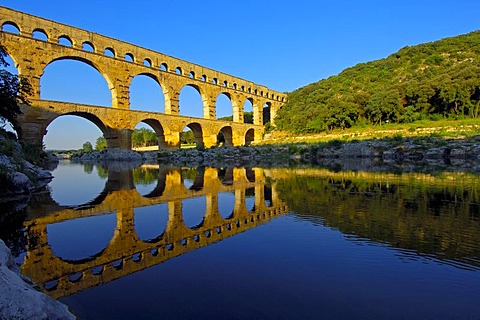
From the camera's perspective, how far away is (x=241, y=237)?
13.3 ft

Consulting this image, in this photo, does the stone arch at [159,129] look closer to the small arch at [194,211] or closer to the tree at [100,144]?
Result: the small arch at [194,211]

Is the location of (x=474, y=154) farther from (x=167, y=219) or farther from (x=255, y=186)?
(x=167, y=219)

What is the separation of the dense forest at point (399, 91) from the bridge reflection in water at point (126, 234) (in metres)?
29.0

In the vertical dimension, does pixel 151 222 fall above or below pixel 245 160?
below

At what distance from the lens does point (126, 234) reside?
425 centimetres

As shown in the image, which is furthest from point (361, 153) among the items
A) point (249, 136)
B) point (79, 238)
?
point (249, 136)

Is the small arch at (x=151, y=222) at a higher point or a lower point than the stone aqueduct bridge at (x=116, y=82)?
lower

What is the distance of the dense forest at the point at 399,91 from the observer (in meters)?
29.4

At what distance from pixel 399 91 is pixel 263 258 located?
35.6 m

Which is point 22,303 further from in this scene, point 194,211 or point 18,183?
point 18,183

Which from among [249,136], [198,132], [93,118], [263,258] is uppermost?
[93,118]

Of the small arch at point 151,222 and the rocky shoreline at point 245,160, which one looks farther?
the small arch at point 151,222

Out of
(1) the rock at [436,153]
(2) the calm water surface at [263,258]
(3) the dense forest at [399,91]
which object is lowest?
(2) the calm water surface at [263,258]

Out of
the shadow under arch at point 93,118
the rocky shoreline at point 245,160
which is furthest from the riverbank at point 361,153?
the shadow under arch at point 93,118
